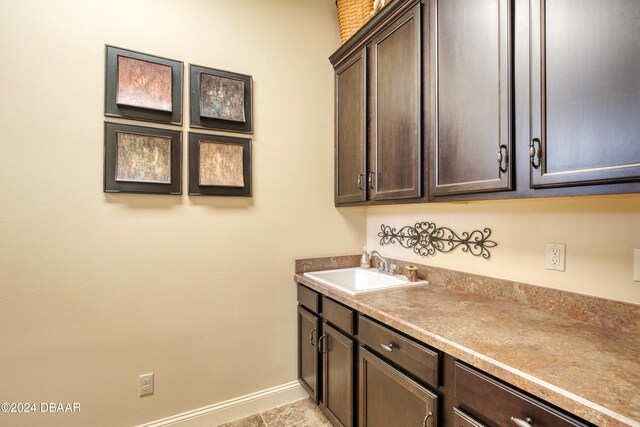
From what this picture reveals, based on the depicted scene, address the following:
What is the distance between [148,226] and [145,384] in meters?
0.89

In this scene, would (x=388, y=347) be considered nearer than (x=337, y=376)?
Yes

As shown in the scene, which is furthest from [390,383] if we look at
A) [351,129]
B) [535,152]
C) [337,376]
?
[351,129]

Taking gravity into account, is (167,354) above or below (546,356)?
below

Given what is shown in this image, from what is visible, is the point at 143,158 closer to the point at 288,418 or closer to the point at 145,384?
the point at 145,384

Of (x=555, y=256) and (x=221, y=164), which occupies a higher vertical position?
(x=221, y=164)

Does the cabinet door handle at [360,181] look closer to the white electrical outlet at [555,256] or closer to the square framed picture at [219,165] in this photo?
the square framed picture at [219,165]

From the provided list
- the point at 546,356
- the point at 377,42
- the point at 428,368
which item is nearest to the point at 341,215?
the point at 377,42

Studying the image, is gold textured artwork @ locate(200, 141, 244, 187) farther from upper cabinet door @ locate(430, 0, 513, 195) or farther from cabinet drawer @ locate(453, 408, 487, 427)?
cabinet drawer @ locate(453, 408, 487, 427)

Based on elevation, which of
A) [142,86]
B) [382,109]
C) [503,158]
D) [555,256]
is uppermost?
[142,86]

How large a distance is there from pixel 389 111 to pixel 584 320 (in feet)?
4.16

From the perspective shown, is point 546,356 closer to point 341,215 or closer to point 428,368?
point 428,368

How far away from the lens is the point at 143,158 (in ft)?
5.59

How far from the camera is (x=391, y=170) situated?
5.49 feet

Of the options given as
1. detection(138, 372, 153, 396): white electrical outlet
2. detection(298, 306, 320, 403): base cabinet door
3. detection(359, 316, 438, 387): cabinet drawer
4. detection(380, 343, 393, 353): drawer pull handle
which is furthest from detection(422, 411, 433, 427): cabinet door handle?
detection(138, 372, 153, 396): white electrical outlet
